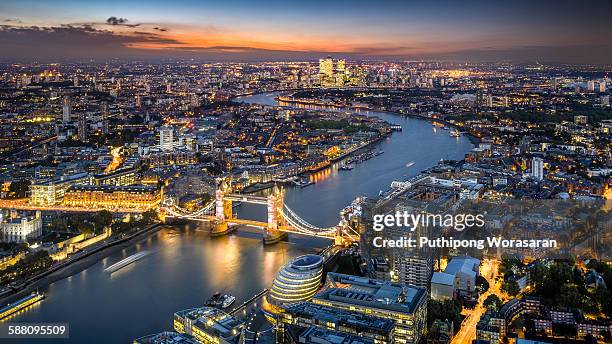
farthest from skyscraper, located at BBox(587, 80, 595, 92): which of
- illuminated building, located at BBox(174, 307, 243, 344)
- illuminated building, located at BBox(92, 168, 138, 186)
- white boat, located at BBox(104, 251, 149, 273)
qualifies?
illuminated building, located at BBox(174, 307, 243, 344)

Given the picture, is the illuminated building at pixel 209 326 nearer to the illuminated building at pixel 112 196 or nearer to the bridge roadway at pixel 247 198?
the bridge roadway at pixel 247 198

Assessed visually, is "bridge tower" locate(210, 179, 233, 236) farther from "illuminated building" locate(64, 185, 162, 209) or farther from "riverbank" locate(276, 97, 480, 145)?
"riverbank" locate(276, 97, 480, 145)

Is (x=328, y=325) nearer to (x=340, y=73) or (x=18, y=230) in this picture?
(x=18, y=230)

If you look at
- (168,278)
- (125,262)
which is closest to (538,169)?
(168,278)

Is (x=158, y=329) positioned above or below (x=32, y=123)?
below

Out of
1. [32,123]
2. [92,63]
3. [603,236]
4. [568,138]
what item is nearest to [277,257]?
[603,236]

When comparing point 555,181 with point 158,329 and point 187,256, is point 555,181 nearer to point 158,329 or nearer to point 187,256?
point 187,256

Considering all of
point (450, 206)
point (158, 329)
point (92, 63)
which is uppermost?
point (92, 63)
